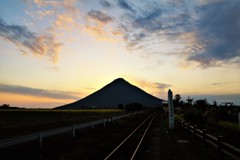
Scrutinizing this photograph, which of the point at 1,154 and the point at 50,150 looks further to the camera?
the point at 50,150

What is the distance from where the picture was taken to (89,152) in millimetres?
15117

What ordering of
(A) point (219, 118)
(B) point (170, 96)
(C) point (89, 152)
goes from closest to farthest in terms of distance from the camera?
(C) point (89, 152), (B) point (170, 96), (A) point (219, 118)

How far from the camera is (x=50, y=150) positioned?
15859 mm

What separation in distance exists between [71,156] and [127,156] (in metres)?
→ 2.87

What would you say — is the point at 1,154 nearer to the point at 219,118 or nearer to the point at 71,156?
the point at 71,156

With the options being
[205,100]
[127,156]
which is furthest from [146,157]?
A: [205,100]

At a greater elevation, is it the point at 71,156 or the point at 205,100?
the point at 205,100

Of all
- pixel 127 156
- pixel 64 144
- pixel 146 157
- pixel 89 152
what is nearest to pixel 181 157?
pixel 146 157

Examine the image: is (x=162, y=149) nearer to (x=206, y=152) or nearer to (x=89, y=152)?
(x=206, y=152)

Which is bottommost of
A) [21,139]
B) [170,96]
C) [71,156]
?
[71,156]

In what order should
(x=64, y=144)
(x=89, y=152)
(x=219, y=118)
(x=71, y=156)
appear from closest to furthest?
1. (x=71, y=156)
2. (x=89, y=152)
3. (x=64, y=144)
4. (x=219, y=118)

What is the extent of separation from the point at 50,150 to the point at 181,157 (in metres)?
7.38

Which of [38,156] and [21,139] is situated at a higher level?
[21,139]

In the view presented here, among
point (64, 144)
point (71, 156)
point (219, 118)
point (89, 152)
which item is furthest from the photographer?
point (219, 118)
